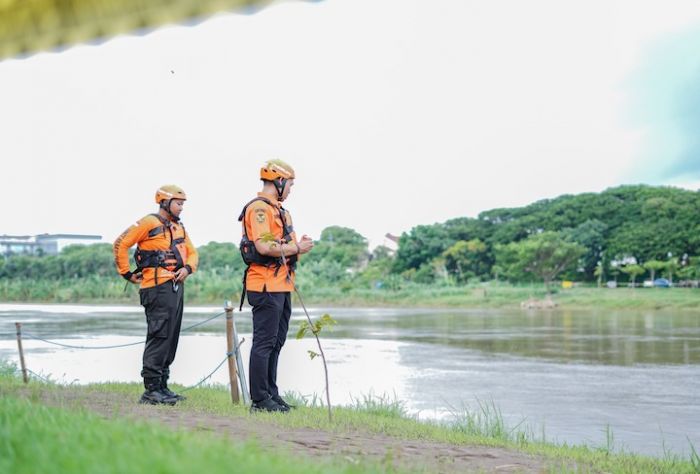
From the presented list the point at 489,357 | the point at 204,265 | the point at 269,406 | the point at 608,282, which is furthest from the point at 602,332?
the point at 204,265

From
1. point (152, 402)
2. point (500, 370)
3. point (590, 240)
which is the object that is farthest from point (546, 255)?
point (152, 402)

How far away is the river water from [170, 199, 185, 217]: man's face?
3.50m

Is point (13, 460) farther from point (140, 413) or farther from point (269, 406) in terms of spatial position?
point (269, 406)

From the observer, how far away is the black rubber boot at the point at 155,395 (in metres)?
7.03

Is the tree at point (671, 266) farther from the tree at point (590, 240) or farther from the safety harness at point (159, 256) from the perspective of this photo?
the safety harness at point (159, 256)

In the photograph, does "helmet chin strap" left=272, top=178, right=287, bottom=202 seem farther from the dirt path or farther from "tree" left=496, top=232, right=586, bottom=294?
"tree" left=496, top=232, right=586, bottom=294

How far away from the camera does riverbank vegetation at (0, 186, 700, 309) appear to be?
53531 mm

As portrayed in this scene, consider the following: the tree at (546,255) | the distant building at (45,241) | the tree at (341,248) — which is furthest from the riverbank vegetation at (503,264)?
the distant building at (45,241)

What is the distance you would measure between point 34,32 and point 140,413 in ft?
9.72

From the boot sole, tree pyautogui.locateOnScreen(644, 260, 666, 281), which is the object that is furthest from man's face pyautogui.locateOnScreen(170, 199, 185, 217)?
tree pyautogui.locateOnScreen(644, 260, 666, 281)

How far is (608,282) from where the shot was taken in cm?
6725

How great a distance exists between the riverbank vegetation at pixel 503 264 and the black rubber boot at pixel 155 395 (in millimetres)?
38856

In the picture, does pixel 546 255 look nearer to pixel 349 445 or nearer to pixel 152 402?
pixel 152 402

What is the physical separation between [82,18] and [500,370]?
1154 cm
